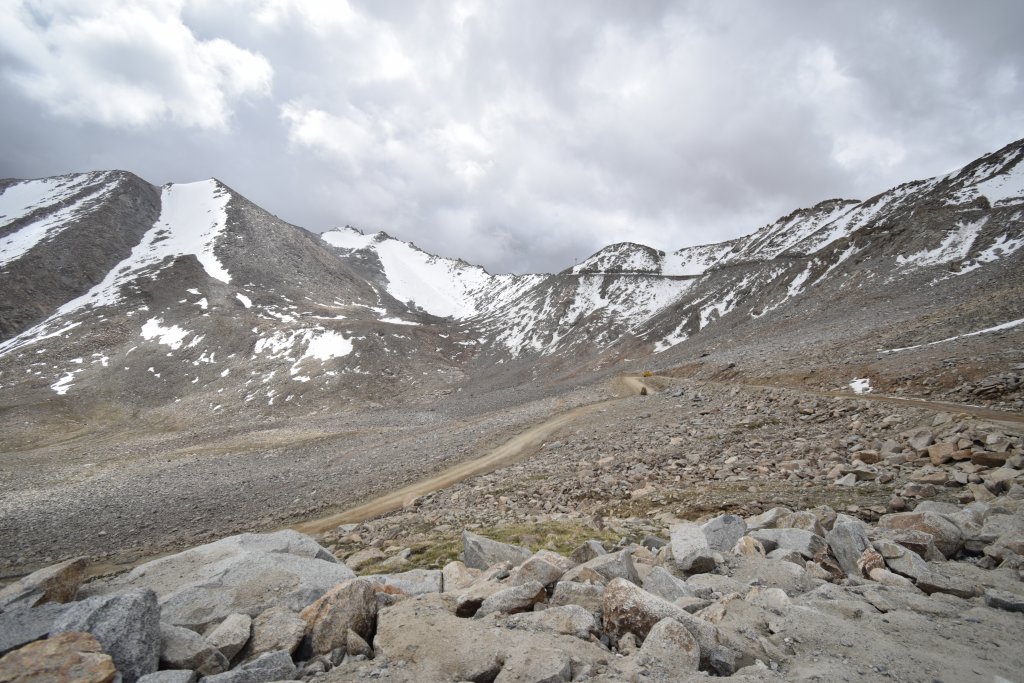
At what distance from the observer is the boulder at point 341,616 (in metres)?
6.09

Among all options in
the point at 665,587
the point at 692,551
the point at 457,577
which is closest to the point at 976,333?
the point at 692,551

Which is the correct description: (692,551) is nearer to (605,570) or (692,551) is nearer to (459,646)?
(605,570)

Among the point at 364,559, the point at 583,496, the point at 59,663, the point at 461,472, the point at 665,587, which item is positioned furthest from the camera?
the point at 461,472

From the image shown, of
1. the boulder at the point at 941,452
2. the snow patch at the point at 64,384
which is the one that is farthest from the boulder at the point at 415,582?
the snow patch at the point at 64,384

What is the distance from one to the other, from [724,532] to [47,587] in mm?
12447

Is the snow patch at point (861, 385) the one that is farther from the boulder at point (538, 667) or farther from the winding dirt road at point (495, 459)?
the boulder at point (538, 667)

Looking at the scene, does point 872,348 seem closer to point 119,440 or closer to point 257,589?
point 257,589

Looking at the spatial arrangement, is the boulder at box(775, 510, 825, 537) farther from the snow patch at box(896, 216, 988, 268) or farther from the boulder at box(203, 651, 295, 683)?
the snow patch at box(896, 216, 988, 268)

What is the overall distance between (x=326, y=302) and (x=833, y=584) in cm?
13315

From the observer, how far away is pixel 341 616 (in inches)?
248

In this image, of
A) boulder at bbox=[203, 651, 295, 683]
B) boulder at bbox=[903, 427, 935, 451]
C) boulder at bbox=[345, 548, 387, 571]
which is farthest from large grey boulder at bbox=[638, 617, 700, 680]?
boulder at bbox=[903, 427, 935, 451]

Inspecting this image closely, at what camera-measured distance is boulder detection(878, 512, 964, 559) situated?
8.48 m

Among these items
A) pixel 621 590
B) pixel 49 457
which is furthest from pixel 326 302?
pixel 621 590

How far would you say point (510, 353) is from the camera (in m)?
102
